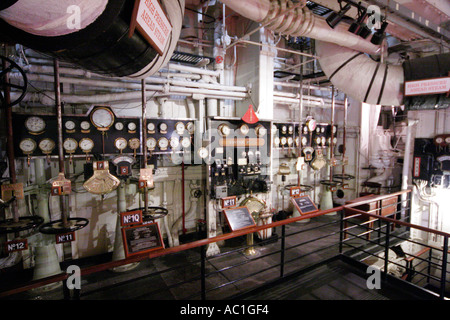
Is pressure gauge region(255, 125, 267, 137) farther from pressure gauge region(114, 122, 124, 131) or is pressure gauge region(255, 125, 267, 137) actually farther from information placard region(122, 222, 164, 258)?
information placard region(122, 222, 164, 258)

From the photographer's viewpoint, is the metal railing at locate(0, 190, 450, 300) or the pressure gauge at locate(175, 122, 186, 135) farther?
the pressure gauge at locate(175, 122, 186, 135)

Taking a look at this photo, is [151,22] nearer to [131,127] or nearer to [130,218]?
[130,218]

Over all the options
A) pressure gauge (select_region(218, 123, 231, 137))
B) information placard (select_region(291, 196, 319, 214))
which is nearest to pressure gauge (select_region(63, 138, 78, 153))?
pressure gauge (select_region(218, 123, 231, 137))

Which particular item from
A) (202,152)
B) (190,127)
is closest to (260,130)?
(202,152)

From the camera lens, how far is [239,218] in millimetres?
3336

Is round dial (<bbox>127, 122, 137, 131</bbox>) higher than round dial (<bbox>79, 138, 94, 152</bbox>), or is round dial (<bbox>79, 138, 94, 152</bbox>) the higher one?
round dial (<bbox>127, 122, 137, 131</bbox>)

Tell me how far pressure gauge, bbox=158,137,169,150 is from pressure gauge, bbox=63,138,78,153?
1297 millimetres

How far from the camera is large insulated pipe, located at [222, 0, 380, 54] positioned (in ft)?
8.58

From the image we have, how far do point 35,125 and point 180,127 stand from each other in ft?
7.08

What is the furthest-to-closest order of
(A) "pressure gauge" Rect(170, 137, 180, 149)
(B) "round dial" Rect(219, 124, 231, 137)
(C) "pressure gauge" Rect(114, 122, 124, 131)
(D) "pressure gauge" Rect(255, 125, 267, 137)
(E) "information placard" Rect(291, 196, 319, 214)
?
(D) "pressure gauge" Rect(255, 125, 267, 137)
(B) "round dial" Rect(219, 124, 231, 137)
(A) "pressure gauge" Rect(170, 137, 180, 149)
(C) "pressure gauge" Rect(114, 122, 124, 131)
(E) "information placard" Rect(291, 196, 319, 214)

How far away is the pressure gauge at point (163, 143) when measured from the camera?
13.9 feet

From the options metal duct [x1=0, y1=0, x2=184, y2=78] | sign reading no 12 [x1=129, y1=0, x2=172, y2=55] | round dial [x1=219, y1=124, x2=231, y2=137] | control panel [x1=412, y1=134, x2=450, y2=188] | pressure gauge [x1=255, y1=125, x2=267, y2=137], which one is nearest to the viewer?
metal duct [x1=0, y1=0, x2=184, y2=78]
